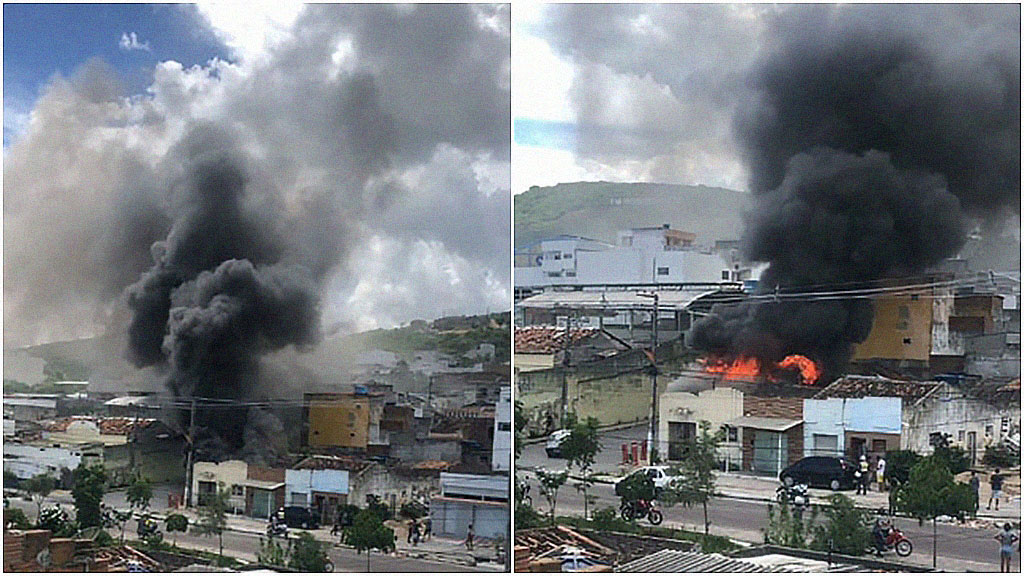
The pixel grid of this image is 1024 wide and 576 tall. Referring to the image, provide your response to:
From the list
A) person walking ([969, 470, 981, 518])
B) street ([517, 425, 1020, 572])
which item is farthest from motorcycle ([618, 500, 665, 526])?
person walking ([969, 470, 981, 518])

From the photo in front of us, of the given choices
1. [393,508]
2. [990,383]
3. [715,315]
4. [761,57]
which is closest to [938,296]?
[990,383]

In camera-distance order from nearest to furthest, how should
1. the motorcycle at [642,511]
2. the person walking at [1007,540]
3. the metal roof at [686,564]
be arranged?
the person walking at [1007,540] → the metal roof at [686,564] → the motorcycle at [642,511]

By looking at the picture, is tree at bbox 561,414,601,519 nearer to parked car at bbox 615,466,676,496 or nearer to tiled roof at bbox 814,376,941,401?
parked car at bbox 615,466,676,496

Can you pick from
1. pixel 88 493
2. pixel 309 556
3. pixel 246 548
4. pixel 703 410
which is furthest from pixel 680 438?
pixel 88 493

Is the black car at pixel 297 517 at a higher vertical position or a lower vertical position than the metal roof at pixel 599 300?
lower

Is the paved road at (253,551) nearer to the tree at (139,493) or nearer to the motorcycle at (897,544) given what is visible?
the tree at (139,493)

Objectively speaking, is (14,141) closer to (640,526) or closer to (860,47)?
(640,526)

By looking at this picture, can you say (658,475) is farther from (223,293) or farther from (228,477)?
(223,293)

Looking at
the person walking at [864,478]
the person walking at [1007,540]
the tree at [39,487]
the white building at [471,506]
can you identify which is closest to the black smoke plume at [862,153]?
the person walking at [864,478]
